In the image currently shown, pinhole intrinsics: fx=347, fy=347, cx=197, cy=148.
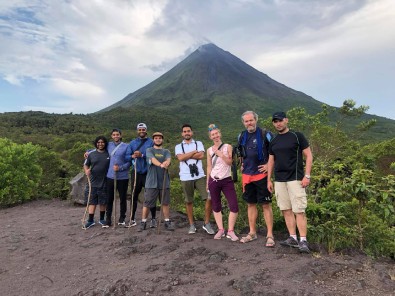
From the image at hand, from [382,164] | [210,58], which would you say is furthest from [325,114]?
[210,58]

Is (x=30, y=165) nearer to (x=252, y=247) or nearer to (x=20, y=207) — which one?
(x=20, y=207)

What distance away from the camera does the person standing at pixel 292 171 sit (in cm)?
397

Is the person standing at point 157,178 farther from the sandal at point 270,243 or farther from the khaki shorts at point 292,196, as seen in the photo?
the khaki shorts at point 292,196

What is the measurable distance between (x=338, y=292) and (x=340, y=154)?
6654 millimetres

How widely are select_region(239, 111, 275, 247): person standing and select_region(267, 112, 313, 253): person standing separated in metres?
0.21

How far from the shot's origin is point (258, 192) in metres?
4.39

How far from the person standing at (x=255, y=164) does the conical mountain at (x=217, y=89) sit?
4100 inches

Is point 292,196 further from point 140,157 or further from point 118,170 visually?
point 118,170

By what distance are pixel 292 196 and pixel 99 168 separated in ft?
10.9

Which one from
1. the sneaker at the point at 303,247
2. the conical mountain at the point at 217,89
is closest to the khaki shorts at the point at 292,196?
the sneaker at the point at 303,247

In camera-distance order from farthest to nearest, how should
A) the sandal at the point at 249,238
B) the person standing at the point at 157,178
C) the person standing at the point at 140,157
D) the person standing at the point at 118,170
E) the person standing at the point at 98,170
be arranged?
the person standing at the point at 98,170
the person standing at the point at 118,170
the person standing at the point at 140,157
the person standing at the point at 157,178
the sandal at the point at 249,238

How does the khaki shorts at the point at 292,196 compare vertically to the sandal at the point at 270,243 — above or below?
above

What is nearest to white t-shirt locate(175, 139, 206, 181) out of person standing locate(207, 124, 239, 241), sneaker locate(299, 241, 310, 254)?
person standing locate(207, 124, 239, 241)

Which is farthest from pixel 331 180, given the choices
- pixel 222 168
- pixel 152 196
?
pixel 152 196
